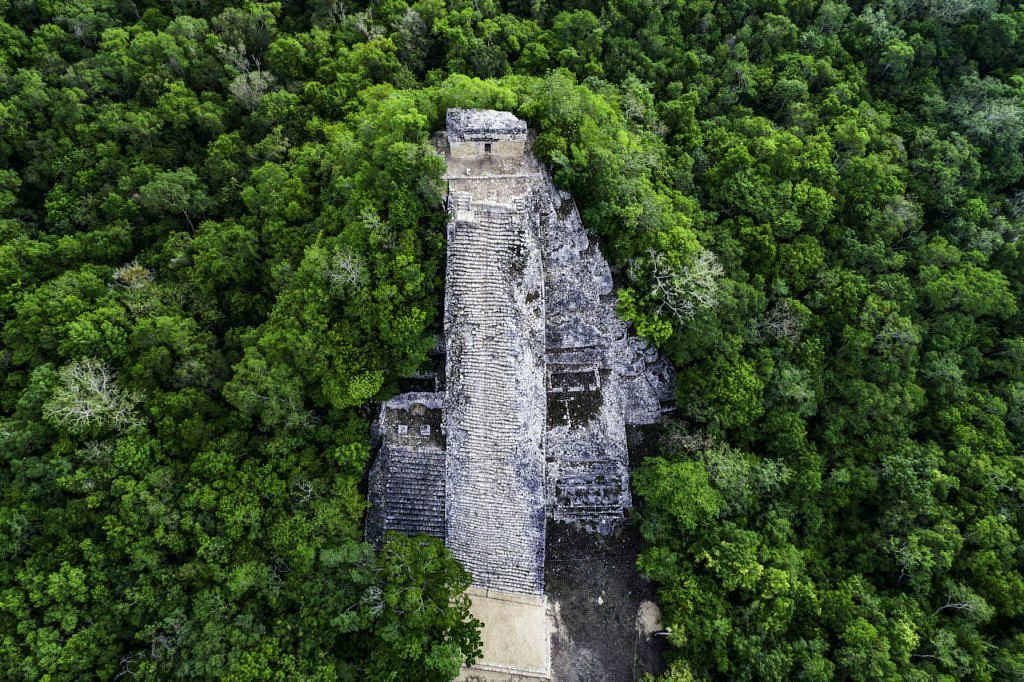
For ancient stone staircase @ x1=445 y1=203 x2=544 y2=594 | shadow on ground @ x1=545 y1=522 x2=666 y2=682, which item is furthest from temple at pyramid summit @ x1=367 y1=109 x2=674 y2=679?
shadow on ground @ x1=545 y1=522 x2=666 y2=682

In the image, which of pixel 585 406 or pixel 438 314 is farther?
pixel 585 406

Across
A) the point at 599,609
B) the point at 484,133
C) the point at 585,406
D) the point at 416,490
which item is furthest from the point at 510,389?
the point at 484,133

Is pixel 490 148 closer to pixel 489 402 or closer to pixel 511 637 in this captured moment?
pixel 489 402

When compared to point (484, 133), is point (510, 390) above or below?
below

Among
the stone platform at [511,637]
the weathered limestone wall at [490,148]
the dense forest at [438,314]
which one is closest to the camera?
the dense forest at [438,314]

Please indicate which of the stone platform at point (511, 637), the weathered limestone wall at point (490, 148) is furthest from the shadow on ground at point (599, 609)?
the weathered limestone wall at point (490, 148)

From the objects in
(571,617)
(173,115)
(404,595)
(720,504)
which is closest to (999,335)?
(720,504)

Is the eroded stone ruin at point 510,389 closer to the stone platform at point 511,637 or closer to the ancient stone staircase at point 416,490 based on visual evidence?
the ancient stone staircase at point 416,490
